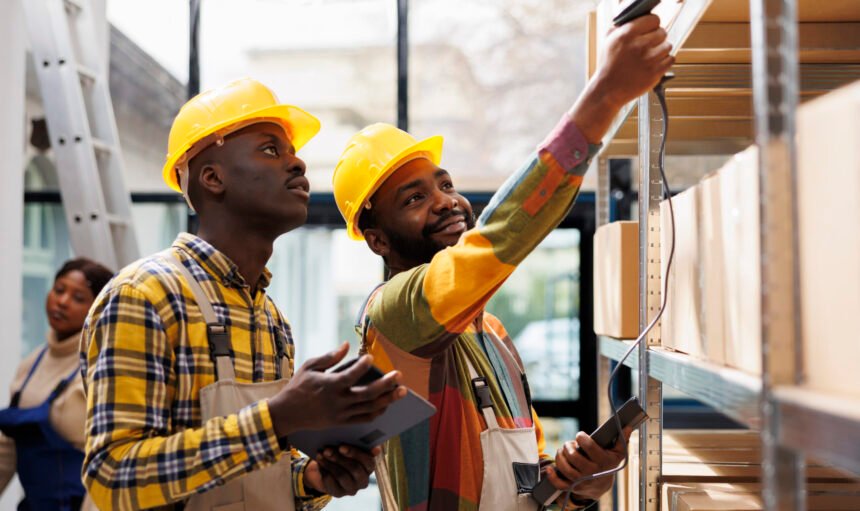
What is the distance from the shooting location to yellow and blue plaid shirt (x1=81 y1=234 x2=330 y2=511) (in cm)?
140

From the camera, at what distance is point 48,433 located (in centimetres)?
308

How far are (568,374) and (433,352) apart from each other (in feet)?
9.71

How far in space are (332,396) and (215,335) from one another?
37 centimetres

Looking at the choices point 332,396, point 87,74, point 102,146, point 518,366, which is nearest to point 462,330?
point 332,396

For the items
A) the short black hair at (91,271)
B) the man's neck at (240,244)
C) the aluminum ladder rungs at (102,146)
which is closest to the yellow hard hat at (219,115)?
the man's neck at (240,244)

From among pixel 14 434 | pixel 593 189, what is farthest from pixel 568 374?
pixel 14 434

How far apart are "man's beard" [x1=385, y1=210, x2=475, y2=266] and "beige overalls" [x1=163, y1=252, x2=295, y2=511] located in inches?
17.0

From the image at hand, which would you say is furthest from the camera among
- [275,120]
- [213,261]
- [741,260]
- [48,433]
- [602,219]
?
[48,433]

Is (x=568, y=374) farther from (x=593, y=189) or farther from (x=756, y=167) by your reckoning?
(x=756, y=167)

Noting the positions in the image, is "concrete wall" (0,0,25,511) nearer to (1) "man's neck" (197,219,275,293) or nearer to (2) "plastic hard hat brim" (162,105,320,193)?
(2) "plastic hard hat brim" (162,105,320,193)

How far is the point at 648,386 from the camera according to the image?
68.4 inches

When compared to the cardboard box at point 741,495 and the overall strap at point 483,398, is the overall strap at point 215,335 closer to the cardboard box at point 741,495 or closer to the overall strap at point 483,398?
the overall strap at point 483,398

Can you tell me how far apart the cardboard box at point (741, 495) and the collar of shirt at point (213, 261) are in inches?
37.8

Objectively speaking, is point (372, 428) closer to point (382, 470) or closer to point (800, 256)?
point (382, 470)
